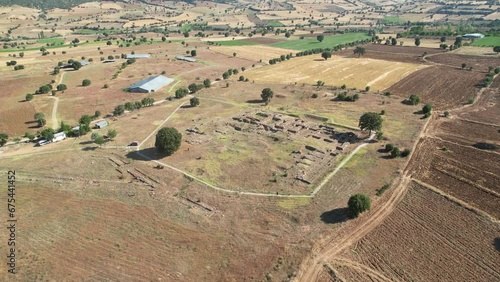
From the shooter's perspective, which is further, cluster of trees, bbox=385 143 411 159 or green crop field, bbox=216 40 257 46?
green crop field, bbox=216 40 257 46

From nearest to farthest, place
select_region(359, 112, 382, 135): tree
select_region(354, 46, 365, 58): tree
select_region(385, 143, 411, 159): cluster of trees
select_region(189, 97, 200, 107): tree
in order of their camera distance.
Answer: select_region(385, 143, 411, 159): cluster of trees < select_region(359, 112, 382, 135): tree < select_region(189, 97, 200, 107): tree < select_region(354, 46, 365, 58): tree

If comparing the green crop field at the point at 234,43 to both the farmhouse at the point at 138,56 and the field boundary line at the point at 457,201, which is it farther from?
the field boundary line at the point at 457,201

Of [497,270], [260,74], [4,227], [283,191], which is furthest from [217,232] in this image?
[260,74]

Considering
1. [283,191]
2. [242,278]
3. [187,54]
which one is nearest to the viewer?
[242,278]

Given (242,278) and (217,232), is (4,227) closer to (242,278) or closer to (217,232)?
(217,232)

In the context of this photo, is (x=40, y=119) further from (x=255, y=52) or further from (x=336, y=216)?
(x=255, y=52)

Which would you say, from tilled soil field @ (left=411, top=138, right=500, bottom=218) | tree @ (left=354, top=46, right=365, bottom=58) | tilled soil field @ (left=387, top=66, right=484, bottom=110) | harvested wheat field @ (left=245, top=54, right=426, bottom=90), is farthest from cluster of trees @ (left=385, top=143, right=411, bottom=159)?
tree @ (left=354, top=46, right=365, bottom=58)

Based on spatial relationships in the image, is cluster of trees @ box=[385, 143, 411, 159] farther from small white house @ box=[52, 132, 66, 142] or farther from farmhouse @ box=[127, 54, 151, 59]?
farmhouse @ box=[127, 54, 151, 59]
